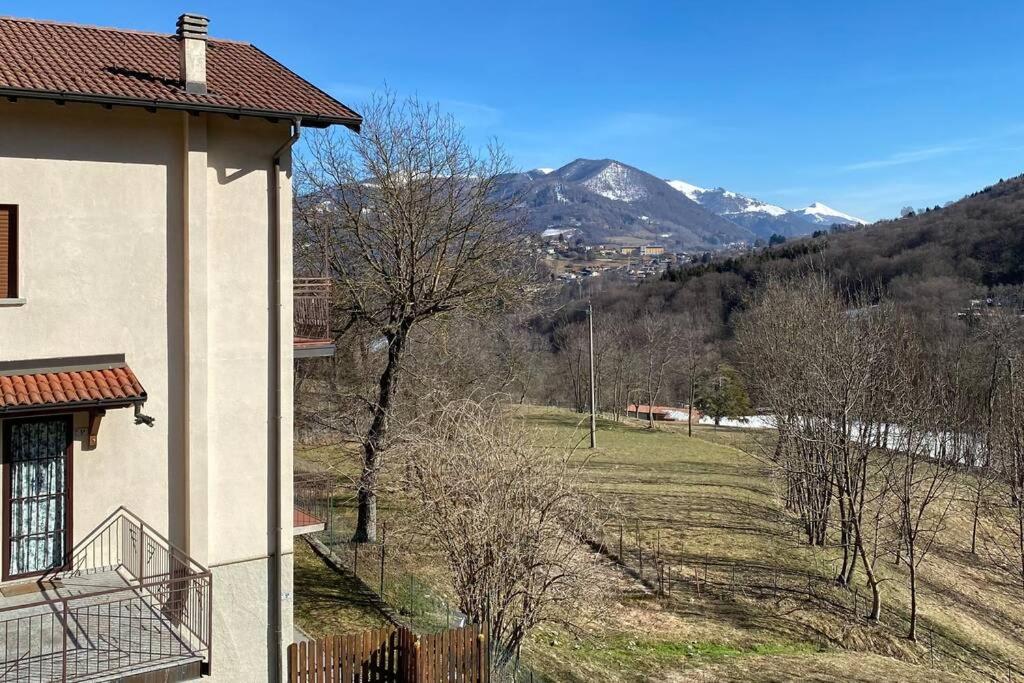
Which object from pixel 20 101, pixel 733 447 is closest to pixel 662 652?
pixel 20 101

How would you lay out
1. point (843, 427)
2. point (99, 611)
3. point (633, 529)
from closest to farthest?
1. point (99, 611)
2. point (843, 427)
3. point (633, 529)

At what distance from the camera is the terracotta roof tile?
8.20 m

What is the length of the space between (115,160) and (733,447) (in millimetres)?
40413

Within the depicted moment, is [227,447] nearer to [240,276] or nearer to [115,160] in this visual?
[240,276]

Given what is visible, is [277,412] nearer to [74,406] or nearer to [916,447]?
[74,406]

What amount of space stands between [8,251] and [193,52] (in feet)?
10.9

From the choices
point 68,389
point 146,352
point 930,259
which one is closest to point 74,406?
point 68,389

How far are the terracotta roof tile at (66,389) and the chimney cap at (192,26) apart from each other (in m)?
4.45

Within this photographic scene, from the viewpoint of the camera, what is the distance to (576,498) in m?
13.2

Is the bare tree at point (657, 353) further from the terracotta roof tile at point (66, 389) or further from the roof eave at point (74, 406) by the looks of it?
the roof eave at point (74, 406)

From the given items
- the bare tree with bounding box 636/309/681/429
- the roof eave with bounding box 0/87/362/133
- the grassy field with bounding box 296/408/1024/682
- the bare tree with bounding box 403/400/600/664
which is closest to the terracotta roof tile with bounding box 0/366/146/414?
the roof eave with bounding box 0/87/362/133

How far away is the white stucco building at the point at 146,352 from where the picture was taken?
8.62m

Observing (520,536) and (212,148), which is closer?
(212,148)

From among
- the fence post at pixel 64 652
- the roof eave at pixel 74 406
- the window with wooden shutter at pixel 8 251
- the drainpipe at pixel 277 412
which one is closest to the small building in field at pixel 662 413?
the drainpipe at pixel 277 412
